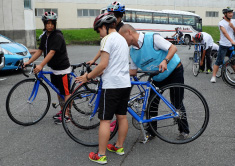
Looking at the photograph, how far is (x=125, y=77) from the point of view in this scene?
3359 millimetres

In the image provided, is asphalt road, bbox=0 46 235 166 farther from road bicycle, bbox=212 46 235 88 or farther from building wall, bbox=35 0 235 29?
building wall, bbox=35 0 235 29

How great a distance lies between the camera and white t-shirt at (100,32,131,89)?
3.19 metres

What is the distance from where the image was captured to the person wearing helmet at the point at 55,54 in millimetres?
4461

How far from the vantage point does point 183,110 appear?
3875mm

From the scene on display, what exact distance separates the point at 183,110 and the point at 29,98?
243 cm

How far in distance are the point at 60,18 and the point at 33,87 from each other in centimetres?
Answer: 3655

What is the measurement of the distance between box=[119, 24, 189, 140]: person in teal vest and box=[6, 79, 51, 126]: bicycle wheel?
5.71 feet

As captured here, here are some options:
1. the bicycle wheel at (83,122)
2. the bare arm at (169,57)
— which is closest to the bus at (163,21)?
the bicycle wheel at (83,122)

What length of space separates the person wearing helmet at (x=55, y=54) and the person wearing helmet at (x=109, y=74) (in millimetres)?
1325

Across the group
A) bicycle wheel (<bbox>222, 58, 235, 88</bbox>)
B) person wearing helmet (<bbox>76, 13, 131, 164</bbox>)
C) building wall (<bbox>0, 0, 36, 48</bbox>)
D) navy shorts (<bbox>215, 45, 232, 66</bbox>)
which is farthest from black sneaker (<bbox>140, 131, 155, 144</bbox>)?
building wall (<bbox>0, 0, 36, 48</bbox>)

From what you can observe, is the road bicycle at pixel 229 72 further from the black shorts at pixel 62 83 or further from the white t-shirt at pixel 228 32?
the black shorts at pixel 62 83

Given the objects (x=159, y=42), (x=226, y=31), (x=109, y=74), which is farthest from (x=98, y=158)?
(x=226, y=31)

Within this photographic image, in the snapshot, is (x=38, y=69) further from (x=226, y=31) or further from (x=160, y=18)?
(x=160, y=18)

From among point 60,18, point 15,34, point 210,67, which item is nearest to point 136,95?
point 210,67
